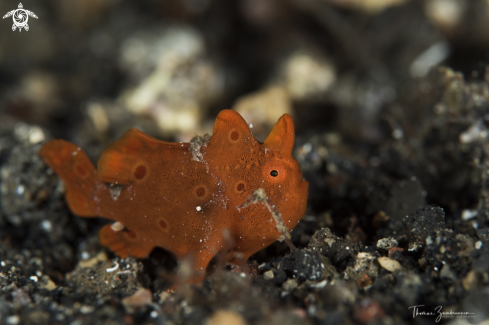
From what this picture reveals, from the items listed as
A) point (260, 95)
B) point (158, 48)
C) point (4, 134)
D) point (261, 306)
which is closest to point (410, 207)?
point (261, 306)

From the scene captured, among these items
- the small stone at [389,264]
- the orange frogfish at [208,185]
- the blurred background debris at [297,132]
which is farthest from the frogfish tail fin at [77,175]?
the small stone at [389,264]

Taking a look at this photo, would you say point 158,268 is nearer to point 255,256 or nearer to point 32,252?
point 255,256

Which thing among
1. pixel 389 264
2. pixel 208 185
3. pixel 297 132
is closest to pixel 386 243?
pixel 389 264

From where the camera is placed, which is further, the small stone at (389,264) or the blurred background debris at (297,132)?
the small stone at (389,264)

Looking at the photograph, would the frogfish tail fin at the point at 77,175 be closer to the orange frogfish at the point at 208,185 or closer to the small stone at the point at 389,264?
the orange frogfish at the point at 208,185

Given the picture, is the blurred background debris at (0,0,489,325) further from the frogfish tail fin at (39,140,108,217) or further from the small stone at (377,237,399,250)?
the frogfish tail fin at (39,140,108,217)

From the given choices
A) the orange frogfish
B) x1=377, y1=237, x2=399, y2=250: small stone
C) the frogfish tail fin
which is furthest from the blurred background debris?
the frogfish tail fin

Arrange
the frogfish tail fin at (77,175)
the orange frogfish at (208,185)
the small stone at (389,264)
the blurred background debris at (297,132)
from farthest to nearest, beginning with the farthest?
the frogfish tail fin at (77,175)
the orange frogfish at (208,185)
the small stone at (389,264)
the blurred background debris at (297,132)
